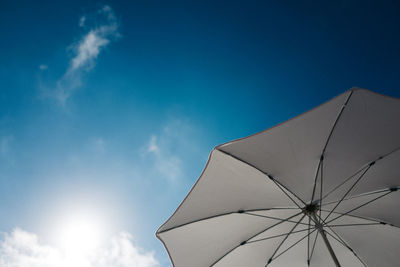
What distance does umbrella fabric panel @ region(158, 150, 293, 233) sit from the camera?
3.11 metres

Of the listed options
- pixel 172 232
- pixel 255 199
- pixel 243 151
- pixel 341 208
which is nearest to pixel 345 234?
pixel 341 208

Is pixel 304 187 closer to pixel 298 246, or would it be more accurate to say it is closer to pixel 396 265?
pixel 298 246

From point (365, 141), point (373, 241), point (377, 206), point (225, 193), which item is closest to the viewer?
point (365, 141)

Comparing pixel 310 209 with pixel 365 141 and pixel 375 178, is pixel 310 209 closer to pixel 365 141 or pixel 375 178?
pixel 375 178

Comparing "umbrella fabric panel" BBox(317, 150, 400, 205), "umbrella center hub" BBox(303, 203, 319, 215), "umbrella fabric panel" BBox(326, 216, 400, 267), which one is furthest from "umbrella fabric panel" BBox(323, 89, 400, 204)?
"umbrella fabric panel" BBox(326, 216, 400, 267)

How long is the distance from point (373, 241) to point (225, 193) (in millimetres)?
2594

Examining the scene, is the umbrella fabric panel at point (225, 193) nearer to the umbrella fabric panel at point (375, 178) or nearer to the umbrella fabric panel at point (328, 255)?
the umbrella fabric panel at point (375, 178)

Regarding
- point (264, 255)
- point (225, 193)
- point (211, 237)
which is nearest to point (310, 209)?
point (264, 255)

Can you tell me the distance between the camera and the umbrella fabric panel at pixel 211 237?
347cm

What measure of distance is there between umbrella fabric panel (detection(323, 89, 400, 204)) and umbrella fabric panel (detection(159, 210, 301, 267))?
1.20 meters

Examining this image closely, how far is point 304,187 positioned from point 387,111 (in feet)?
4.62

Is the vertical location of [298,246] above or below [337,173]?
below

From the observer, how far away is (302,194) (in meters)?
3.40

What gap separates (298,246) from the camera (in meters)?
3.91
